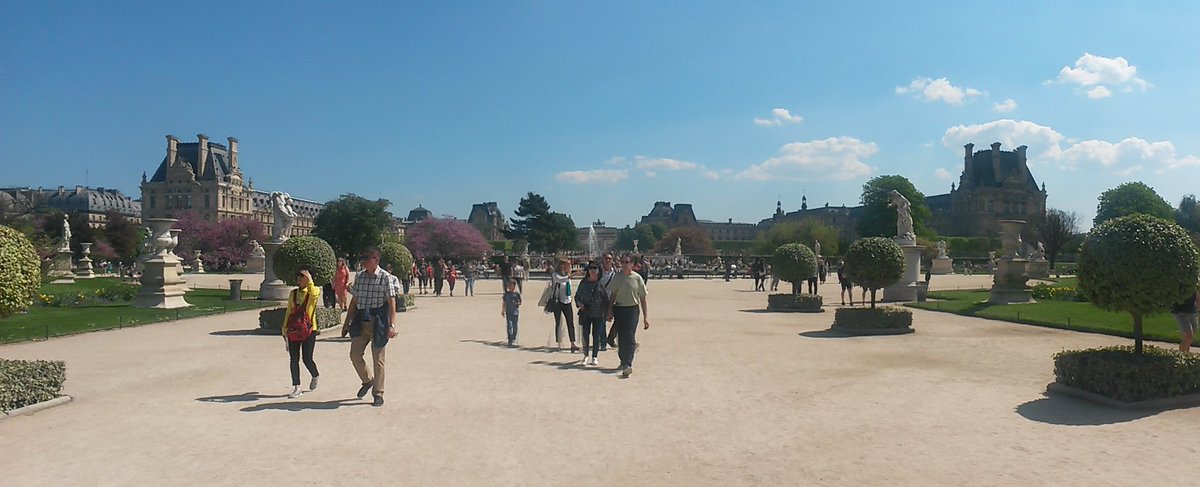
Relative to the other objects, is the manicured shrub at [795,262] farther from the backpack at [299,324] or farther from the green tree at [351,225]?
the green tree at [351,225]

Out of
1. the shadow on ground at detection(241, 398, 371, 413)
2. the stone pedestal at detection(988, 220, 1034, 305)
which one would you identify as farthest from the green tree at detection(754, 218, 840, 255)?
the shadow on ground at detection(241, 398, 371, 413)

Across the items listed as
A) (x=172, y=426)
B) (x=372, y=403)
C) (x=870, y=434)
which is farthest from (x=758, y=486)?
(x=172, y=426)

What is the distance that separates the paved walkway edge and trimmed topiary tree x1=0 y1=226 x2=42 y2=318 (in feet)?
Answer: 3.65

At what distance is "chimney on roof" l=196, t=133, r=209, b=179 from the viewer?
4195 inches

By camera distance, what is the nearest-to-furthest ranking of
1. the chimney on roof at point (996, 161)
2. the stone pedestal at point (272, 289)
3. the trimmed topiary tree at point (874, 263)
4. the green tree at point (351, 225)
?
1. the trimmed topiary tree at point (874, 263)
2. the stone pedestal at point (272, 289)
3. the green tree at point (351, 225)
4. the chimney on roof at point (996, 161)

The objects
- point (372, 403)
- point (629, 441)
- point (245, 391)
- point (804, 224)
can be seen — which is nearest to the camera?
point (629, 441)

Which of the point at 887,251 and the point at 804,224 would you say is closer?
the point at 887,251

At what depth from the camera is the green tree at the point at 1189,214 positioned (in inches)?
3698

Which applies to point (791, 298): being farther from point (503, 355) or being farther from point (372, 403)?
point (372, 403)

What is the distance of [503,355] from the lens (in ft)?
43.7

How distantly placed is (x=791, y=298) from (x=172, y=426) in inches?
751

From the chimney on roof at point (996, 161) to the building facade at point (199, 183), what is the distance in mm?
102583

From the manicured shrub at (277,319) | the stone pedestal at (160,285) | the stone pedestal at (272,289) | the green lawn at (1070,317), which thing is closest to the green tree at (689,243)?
the green lawn at (1070,317)

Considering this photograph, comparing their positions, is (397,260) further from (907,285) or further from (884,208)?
(884,208)
